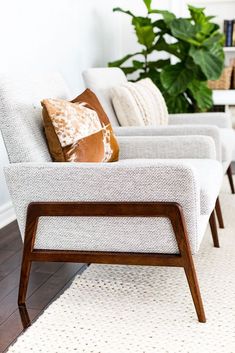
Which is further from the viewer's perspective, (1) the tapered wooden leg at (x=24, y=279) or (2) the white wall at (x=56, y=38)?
→ (2) the white wall at (x=56, y=38)

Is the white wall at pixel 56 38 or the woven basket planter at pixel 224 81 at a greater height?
the white wall at pixel 56 38

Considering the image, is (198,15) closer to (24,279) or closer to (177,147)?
(177,147)

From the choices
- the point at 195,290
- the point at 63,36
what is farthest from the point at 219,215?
the point at 63,36

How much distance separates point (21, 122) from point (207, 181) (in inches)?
28.5

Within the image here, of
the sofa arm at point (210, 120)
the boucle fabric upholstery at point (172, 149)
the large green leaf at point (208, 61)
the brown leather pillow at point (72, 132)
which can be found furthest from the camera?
the large green leaf at point (208, 61)

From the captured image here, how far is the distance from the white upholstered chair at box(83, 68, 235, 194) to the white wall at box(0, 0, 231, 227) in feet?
1.45

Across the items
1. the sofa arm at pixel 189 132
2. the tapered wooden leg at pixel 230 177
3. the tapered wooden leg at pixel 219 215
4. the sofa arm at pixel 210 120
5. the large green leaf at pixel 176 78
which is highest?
the sofa arm at pixel 189 132

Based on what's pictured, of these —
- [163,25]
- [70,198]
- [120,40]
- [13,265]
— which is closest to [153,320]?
[70,198]

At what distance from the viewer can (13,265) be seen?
2273mm

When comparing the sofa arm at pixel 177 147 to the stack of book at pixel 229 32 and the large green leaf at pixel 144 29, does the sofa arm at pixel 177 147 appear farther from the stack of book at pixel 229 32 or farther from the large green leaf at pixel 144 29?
the stack of book at pixel 229 32

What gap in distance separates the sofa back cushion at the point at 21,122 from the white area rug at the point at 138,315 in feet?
1.79

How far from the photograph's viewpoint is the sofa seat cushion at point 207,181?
1.83m

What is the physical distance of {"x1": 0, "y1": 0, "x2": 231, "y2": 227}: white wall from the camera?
2.83m

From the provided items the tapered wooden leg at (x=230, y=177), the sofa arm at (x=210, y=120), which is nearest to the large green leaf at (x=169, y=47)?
the sofa arm at (x=210, y=120)
